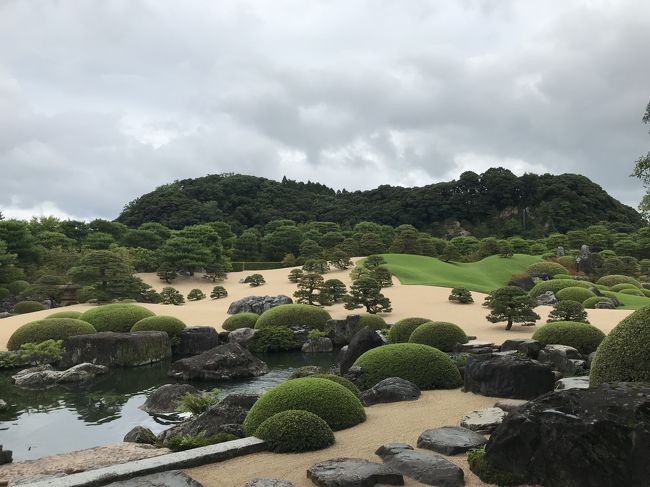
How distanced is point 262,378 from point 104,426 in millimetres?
4860

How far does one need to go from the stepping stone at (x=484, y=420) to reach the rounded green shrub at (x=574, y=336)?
284 inches

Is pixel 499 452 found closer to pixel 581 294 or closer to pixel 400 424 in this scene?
pixel 400 424

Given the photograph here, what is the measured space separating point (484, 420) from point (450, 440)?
1042mm

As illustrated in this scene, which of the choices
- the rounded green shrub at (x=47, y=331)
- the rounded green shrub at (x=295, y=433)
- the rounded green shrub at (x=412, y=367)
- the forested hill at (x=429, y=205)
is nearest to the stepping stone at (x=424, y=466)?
the rounded green shrub at (x=295, y=433)

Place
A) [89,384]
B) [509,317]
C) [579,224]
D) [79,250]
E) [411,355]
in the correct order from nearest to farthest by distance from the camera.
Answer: [411,355] < [89,384] < [509,317] < [79,250] < [579,224]

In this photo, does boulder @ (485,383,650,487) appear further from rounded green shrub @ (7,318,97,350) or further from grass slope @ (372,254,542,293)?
grass slope @ (372,254,542,293)

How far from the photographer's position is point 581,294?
83.3 ft

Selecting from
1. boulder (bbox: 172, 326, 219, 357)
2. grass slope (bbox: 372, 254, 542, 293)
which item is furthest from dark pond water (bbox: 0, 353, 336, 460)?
grass slope (bbox: 372, 254, 542, 293)

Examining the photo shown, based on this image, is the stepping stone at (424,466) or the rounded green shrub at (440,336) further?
the rounded green shrub at (440,336)

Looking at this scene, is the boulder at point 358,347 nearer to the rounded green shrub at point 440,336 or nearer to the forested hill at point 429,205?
the rounded green shrub at point 440,336

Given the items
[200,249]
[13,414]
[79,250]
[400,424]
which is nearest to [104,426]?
[13,414]

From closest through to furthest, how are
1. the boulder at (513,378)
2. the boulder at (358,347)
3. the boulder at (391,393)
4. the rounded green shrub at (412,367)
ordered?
the boulder at (513,378) < the boulder at (391,393) < the rounded green shrub at (412,367) < the boulder at (358,347)

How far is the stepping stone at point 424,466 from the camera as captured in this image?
502cm

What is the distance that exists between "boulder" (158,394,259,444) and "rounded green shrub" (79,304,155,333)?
12095 millimetres
